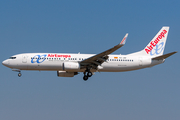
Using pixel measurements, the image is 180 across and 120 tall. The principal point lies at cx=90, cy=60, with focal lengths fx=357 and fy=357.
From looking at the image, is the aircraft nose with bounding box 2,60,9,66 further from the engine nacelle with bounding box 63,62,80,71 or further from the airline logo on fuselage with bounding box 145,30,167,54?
the airline logo on fuselage with bounding box 145,30,167,54

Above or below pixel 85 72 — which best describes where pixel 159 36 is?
above

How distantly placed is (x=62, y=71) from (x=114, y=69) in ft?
26.6

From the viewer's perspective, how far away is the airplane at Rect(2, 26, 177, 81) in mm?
51594

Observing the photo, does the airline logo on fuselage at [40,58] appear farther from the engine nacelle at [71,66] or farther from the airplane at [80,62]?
the engine nacelle at [71,66]

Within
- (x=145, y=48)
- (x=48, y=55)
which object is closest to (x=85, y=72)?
(x=48, y=55)

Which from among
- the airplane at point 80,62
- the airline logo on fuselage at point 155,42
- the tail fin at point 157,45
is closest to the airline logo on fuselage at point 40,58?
the airplane at point 80,62

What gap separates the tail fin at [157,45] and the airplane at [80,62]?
89 cm

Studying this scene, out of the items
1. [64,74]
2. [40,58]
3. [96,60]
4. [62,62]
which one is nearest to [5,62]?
[40,58]

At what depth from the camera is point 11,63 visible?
52250mm

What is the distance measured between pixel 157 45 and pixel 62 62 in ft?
53.1

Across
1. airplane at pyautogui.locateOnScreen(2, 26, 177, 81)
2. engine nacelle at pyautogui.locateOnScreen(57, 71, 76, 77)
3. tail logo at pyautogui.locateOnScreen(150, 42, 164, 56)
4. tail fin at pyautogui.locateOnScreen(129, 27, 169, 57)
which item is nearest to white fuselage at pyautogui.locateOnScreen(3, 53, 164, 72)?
airplane at pyautogui.locateOnScreen(2, 26, 177, 81)

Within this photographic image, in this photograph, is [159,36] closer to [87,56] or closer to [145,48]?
[145,48]

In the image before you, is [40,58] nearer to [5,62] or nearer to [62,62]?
[62,62]

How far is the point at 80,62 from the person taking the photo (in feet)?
171
